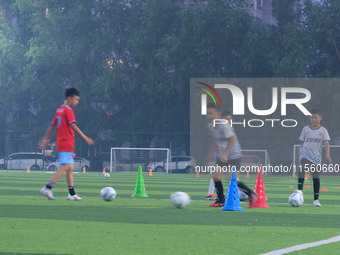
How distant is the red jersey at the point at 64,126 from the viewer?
14875 mm

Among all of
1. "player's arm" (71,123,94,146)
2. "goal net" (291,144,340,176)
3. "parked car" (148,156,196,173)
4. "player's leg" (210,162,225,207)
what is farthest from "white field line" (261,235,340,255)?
"parked car" (148,156,196,173)

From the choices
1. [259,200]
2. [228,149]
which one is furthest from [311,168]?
[228,149]

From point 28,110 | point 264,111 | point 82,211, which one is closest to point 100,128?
point 28,110

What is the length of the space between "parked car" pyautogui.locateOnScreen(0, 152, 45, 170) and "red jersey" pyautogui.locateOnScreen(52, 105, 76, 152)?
39568 millimetres

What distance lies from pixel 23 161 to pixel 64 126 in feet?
135

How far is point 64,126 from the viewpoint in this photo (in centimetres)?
1498

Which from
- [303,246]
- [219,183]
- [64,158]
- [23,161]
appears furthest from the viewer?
[23,161]

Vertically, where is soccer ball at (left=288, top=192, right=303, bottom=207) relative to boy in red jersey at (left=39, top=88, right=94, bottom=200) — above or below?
below

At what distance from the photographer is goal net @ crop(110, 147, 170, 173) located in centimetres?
5072

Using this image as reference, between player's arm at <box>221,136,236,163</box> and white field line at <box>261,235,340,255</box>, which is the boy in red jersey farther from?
white field line at <box>261,235,340,255</box>

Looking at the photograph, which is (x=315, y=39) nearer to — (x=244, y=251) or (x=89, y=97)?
(x=89, y=97)

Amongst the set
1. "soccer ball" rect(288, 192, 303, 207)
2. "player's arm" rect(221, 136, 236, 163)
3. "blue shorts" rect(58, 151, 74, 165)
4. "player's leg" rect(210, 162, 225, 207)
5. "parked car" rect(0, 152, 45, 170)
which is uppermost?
"player's arm" rect(221, 136, 236, 163)

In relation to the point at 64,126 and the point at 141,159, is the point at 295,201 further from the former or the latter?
the point at 141,159

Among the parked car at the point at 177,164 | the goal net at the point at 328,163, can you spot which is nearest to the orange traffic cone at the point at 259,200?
the goal net at the point at 328,163
